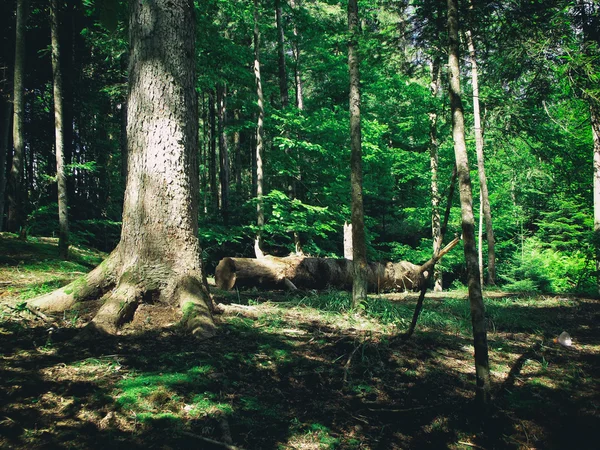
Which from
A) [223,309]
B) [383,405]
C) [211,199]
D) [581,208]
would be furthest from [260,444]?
[211,199]

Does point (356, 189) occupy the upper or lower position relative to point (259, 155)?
lower

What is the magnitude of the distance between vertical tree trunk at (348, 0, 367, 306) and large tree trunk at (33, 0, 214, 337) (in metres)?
2.93

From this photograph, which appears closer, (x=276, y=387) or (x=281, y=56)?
(x=276, y=387)

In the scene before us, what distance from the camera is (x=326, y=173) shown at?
15.1 metres

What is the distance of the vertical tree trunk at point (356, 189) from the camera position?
254 inches

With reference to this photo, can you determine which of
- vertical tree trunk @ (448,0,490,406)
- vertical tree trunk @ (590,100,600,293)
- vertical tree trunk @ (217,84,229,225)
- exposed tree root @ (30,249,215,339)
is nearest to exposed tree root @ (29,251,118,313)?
exposed tree root @ (30,249,215,339)

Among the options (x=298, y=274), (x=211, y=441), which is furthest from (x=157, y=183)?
(x=298, y=274)

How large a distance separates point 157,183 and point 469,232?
366 centimetres

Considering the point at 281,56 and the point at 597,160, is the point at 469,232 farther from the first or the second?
the point at 281,56

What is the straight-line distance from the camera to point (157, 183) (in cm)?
446

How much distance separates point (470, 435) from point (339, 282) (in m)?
7.54

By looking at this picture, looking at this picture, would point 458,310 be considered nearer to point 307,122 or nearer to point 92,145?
point 307,122

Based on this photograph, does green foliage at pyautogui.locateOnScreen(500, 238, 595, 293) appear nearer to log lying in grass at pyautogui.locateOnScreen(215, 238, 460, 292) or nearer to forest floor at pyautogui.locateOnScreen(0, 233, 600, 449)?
log lying in grass at pyautogui.locateOnScreen(215, 238, 460, 292)

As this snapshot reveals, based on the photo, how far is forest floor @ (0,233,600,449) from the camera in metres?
2.48
